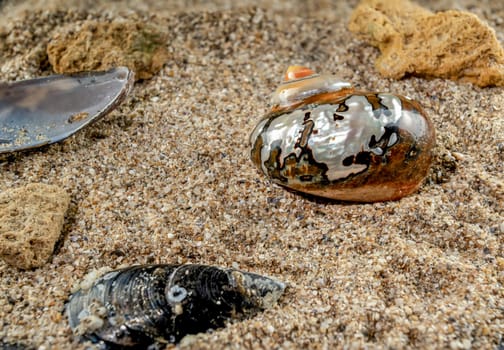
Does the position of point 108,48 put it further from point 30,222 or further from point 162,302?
point 162,302

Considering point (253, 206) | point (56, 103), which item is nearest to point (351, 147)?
point (253, 206)

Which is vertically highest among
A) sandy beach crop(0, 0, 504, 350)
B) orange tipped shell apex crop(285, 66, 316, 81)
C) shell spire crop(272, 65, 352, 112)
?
orange tipped shell apex crop(285, 66, 316, 81)

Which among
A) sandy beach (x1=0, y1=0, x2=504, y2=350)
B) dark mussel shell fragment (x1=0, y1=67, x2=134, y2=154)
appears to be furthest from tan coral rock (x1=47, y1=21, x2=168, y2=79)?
dark mussel shell fragment (x1=0, y1=67, x2=134, y2=154)

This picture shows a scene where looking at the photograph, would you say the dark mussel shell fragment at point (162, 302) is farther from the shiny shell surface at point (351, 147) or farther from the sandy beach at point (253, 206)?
the shiny shell surface at point (351, 147)

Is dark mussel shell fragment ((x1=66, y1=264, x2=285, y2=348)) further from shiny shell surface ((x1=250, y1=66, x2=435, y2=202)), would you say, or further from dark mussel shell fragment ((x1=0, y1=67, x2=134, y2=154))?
dark mussel shell fragment ((x1=0, y1=67, x2=134, y2=154))

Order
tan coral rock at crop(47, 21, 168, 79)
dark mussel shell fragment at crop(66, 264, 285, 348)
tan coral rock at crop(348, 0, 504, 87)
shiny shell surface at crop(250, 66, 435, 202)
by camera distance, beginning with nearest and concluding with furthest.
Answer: dark mussel shell fragment at crop(66, 264, 285, 348)
shiny shell surface at crop(250, 66, 435, 202)
tan coral rock at crop(348, 0, 504, 87)
tan coral rock at crop(47, 21, 168, 79)

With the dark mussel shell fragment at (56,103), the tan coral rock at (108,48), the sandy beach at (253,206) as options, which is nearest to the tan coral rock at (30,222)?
the sandy beach at (253,206)

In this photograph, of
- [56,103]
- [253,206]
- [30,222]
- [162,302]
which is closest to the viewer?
[162,302]
